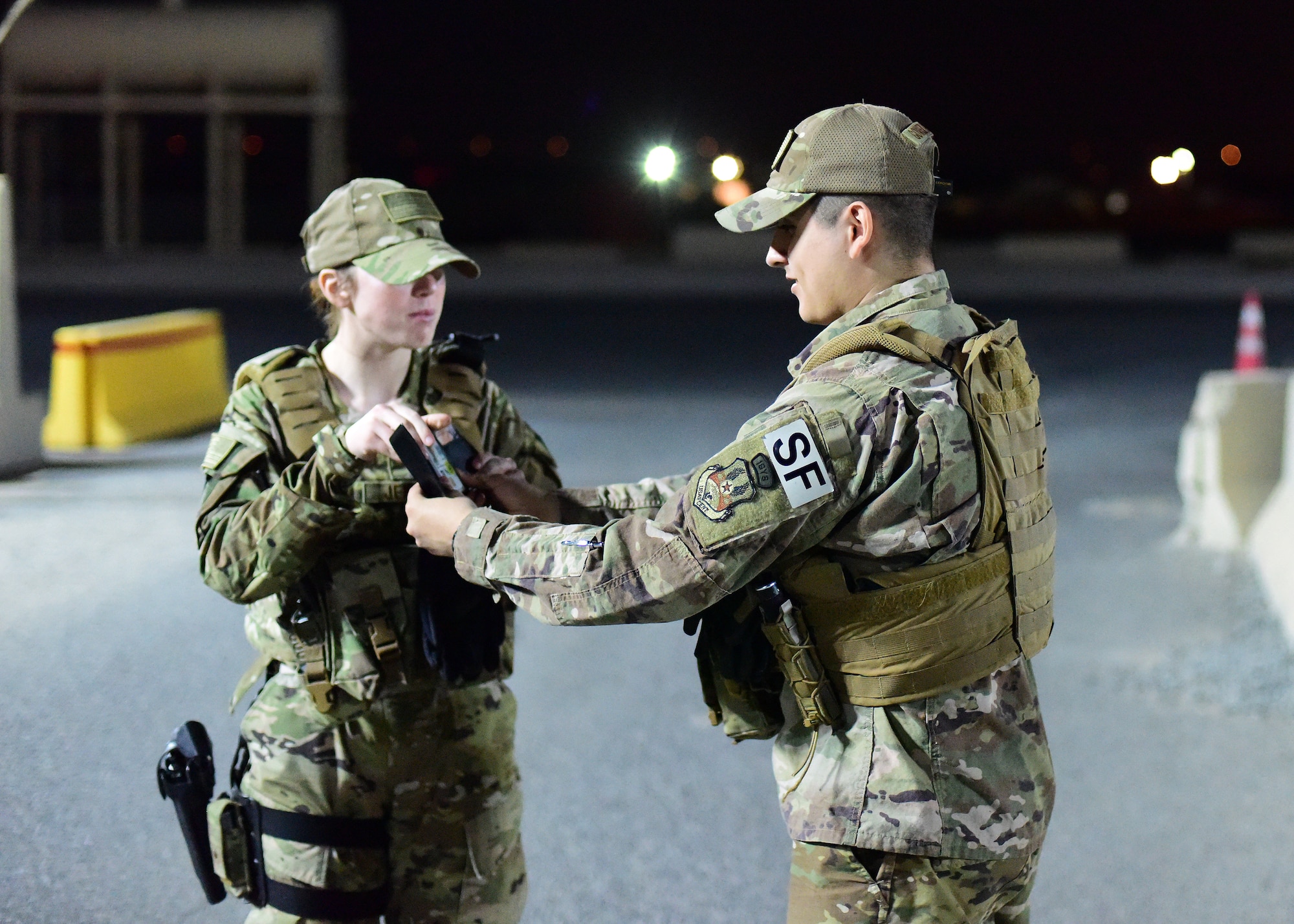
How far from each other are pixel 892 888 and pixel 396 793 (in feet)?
3.64

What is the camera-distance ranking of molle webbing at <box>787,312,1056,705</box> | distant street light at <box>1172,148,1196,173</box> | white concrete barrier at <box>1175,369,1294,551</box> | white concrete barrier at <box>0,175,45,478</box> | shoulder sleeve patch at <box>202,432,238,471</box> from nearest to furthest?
1. molle webbing at <box>787,312,1056,705</box>
2. shoulder sleeve patch at <box>202,432,238,471</box>
3. white concrete barrier at <box>1175,369,1294,551</box>
4. white concrete barrier at <box>0,175,45,478</box>
5. distant street light at <box>1172,148,1196,173</box>

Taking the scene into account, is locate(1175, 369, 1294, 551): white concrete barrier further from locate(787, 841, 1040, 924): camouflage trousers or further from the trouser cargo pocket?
locate(787, 841, 1040, 924): camouflage trousers

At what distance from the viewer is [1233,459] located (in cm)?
840

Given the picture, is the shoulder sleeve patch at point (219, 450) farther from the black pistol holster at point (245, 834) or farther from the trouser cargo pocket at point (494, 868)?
the trouser cargo pocket at point (494, 868)

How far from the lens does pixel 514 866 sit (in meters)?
3.22

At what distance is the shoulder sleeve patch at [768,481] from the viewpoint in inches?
92.5

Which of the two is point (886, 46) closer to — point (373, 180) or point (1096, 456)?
point (1096, 456)

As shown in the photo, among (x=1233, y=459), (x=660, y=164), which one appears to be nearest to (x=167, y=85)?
(x=1233, y=459)

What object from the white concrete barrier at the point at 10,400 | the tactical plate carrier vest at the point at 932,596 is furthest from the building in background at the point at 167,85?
the tactical plate carrier vest at the point at 932,596

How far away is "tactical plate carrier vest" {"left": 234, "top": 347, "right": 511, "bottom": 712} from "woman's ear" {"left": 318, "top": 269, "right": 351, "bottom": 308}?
0.17 m

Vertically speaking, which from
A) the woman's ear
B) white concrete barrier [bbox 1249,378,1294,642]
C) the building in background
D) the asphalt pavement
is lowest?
the asphalt pavement

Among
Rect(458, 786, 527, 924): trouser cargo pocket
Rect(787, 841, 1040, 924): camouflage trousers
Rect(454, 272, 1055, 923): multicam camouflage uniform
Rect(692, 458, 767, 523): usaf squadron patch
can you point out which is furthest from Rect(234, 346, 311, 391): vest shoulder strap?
Rect(787, 841, 1040, 924): camouflage trousers

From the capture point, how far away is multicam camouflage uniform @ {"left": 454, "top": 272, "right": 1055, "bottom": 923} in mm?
2383

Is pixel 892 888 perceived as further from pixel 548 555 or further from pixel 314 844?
pixel 314 844
